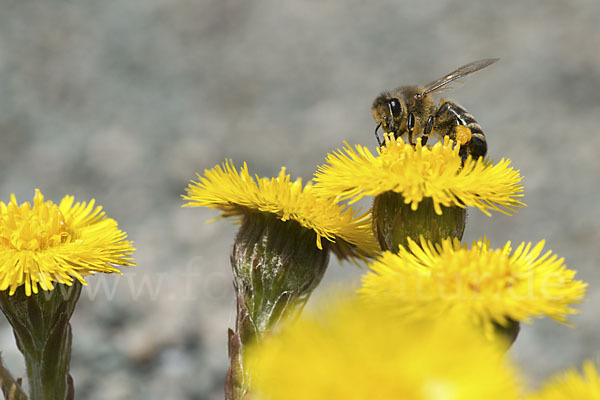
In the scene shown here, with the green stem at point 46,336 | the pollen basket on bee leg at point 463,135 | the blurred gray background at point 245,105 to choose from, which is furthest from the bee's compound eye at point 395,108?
the blurred gray background at point 245,105

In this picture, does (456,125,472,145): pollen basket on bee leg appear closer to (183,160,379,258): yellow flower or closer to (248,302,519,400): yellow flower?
(183,160,379,258): yellow flower

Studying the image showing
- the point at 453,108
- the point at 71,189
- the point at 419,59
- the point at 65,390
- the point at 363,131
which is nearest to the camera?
the point at 65,390

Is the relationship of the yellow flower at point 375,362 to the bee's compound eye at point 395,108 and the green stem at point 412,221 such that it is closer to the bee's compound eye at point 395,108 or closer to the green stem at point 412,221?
the green stem at point 412,221

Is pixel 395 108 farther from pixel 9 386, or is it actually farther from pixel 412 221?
pixel 9 386

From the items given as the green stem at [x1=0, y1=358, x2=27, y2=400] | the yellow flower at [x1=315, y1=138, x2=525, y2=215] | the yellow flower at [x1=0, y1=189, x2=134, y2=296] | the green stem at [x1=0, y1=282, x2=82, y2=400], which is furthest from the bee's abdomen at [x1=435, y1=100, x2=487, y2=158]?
the green stem at [x1=0, y1=358, x2=27, y2=400]

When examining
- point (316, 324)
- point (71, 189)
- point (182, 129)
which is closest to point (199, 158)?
point (182, 129)

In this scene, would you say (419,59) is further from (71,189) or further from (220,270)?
(71,189)
